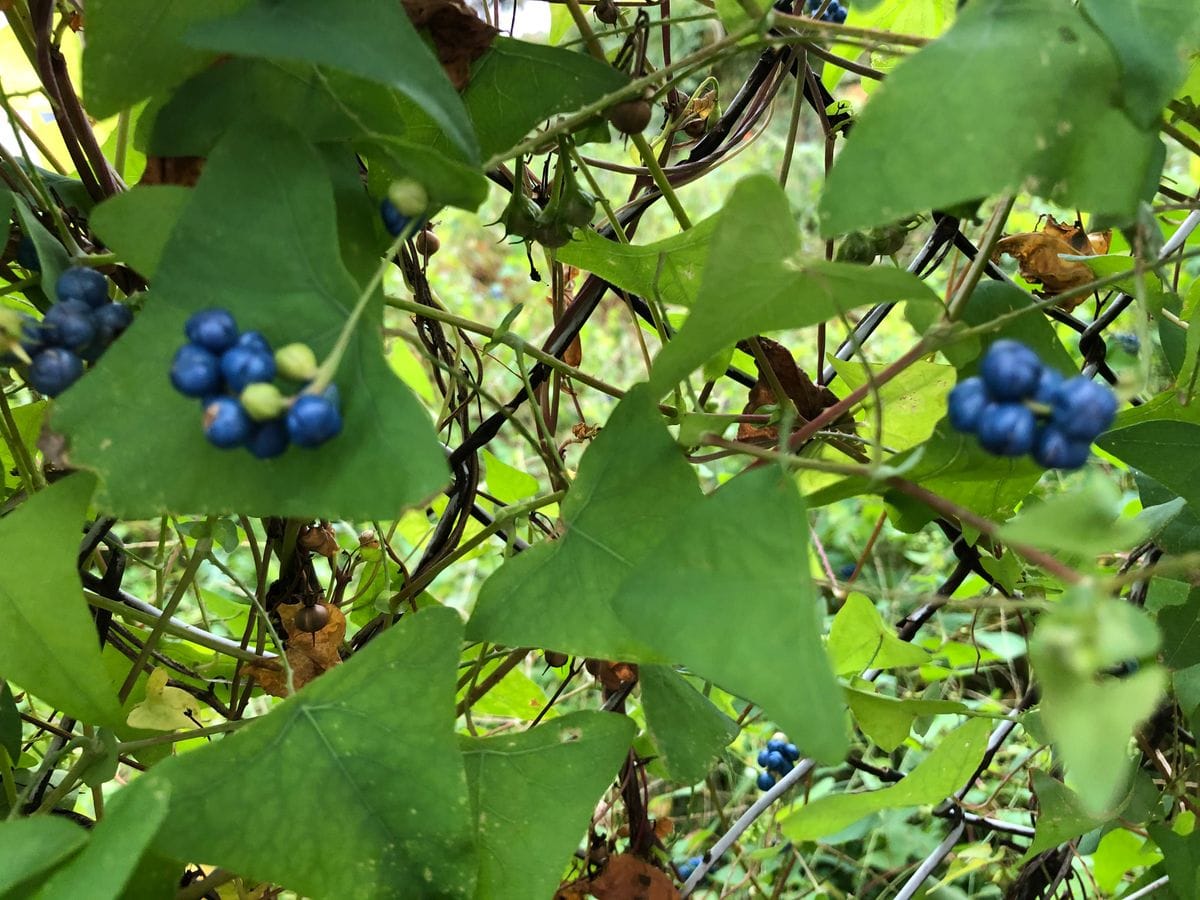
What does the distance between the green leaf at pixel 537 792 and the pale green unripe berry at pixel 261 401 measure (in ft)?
0.79

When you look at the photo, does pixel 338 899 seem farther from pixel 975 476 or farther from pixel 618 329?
pixel 618 329

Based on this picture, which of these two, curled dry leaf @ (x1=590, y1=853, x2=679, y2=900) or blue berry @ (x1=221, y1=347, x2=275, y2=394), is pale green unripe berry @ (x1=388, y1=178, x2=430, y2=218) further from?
curled dry leaf @ (x1=590, y1=853, x2=679, y2=900)

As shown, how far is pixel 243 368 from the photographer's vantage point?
0.35 metres

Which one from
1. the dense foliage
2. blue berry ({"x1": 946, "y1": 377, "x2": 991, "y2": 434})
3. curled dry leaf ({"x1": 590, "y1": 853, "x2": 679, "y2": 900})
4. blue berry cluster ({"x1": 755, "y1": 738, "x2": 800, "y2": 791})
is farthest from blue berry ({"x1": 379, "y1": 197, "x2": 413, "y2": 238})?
blue berry cluster ({"x1": 755, "y1": 738, "x2": 800, "y2": 791})

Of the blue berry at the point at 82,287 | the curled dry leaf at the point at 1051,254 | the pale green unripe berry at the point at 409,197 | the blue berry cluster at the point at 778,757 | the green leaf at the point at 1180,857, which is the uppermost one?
the pale green unripe berry at the point at 409,197

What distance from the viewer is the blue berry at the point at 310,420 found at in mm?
350

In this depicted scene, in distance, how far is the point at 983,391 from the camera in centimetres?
35

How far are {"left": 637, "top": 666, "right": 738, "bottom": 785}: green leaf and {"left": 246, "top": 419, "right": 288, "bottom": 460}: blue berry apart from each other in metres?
0.31

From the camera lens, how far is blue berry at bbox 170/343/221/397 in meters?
0.35

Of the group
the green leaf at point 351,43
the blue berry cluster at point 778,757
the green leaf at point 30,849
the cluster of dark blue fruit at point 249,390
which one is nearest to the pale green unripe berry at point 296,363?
the cluster of dark blue fruit at point 249,390

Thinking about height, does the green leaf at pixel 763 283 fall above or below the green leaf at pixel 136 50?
below

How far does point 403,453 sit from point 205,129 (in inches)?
7.4

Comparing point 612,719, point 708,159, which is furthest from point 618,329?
point 612,719

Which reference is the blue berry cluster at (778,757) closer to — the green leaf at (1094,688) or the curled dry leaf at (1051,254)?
the curled dry leaf at (1051,254)
